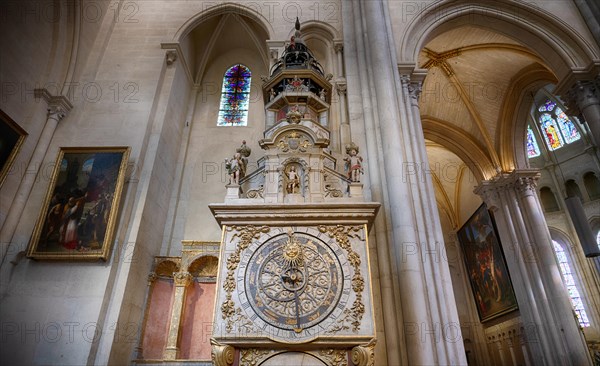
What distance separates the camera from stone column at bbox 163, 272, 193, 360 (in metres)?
6.71

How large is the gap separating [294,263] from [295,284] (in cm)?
26

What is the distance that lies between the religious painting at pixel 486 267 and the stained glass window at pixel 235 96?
35.2ft

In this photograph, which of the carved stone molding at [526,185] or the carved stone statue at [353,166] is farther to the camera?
the carved stone molding at [526,185]

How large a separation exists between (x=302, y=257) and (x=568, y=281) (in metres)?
15.8

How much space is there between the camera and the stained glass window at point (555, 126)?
55.8 ft

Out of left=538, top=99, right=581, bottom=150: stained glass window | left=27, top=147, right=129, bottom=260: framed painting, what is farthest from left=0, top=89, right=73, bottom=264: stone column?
left=538, top=99, right=581, bottom=150: stained glass window

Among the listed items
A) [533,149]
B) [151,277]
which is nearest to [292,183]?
[151,277]

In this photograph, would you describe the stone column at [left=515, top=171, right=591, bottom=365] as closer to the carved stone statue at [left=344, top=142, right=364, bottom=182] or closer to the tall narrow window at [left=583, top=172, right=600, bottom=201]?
the tall narrow window at [left=583, top=172, right=600, bottom=201]

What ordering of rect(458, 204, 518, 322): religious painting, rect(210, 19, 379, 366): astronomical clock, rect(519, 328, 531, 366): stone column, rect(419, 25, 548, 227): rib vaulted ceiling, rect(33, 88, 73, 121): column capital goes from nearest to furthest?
rect(210, 19, 379, 366): astronomical clock
rect(33, 88, 73, 121): column capital
rect(519, 328, 531, 366): stone column
rect(419, 25, 548, 227): rib vaulted ceiling
rect(458, 204, 518, 322): religious painting

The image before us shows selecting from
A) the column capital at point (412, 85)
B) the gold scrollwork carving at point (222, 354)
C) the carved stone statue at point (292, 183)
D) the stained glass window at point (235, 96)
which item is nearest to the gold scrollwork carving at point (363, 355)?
the gold scrollwork carving at point (222, 354)

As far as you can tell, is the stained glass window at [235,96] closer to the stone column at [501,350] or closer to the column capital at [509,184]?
the column capital at [509,184]

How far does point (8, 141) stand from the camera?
23.3 ft

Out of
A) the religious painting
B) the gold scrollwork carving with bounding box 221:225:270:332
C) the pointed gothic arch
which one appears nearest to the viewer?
the gold scrollwork carving with bounding box 221:225:270:332

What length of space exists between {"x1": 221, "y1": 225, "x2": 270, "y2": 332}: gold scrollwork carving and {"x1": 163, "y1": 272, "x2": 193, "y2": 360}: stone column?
117 inches
